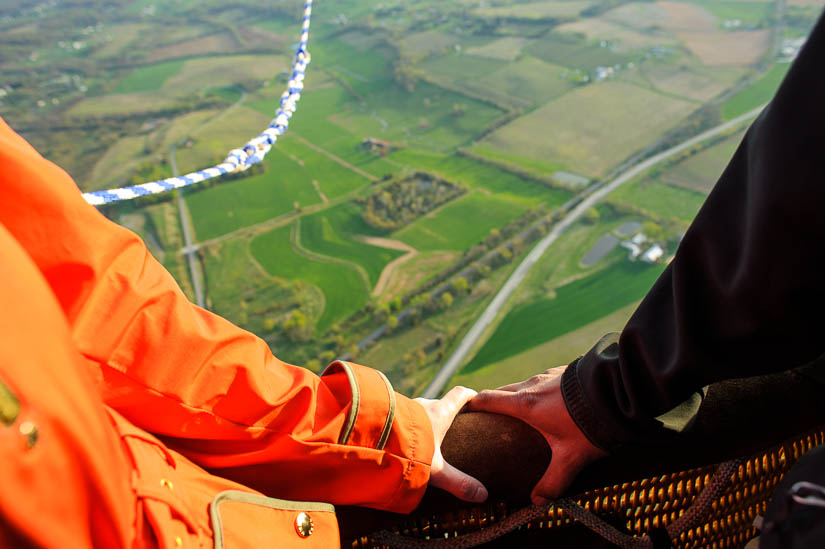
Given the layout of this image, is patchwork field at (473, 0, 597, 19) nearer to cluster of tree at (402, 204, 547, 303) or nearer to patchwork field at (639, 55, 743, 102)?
patchwork field at (639, 55, 743, 102)

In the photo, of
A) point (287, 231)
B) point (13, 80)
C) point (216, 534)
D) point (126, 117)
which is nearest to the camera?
point (216, 534)

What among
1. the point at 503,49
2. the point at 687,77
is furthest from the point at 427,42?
the point at 687,77

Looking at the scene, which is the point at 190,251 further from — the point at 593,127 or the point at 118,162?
the point at 593,127

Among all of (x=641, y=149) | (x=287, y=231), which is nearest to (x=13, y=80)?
(x=287, y=231)

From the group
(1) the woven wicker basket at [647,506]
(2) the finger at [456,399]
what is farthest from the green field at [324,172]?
(1) the woven wicker basket at [647,506]

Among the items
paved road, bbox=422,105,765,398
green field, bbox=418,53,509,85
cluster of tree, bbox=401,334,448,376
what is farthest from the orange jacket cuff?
green field, bbox=418,53,509,85

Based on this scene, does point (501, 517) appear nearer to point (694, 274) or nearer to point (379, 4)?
point (694, 274)
